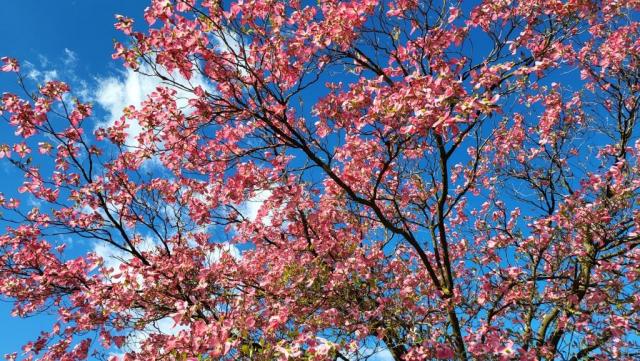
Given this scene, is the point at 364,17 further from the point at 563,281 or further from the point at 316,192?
the point at 563,281

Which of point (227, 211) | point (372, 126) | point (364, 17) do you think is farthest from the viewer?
point (227, 211)

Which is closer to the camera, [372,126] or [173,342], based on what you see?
[173,342]

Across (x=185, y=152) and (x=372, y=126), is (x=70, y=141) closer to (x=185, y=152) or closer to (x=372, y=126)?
(x=185, y=152)

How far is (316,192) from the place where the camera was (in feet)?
26.4

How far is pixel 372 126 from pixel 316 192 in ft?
7.26

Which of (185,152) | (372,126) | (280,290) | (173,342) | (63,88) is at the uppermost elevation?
(63,88)

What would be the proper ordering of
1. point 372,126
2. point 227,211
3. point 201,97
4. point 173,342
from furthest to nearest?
point 227,211 < point 201,97 < point 372,126 < point 173,342

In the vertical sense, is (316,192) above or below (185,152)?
below

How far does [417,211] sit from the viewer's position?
9250 mm

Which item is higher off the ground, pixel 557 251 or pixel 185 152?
pixel 185 152

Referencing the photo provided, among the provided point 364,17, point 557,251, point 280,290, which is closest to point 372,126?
point 364,17

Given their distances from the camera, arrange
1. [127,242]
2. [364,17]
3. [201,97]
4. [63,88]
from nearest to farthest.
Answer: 1. [201,97]
2. [364,17]
3. [63,88]
4. [127,242]

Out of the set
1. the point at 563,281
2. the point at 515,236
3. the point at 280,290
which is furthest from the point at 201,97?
the point at 563,281

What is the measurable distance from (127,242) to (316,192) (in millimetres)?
3377
